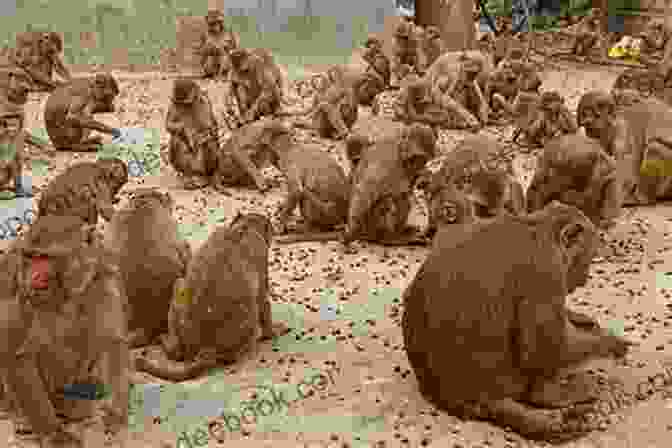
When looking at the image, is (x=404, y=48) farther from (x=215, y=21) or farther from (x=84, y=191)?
(x=84, y=191)

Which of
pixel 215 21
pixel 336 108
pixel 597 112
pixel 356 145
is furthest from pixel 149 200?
pixel 215 21

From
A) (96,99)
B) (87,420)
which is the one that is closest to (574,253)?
(87,420)

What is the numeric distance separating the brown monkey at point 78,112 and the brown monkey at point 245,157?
228cm

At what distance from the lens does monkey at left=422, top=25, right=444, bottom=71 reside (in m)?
15.7

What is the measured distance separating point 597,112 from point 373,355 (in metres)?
3.67

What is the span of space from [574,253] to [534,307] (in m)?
0.47

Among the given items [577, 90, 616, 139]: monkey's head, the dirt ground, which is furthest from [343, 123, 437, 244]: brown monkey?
[577, 90, 616, 139]: monkey's head

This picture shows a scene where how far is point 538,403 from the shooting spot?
14.3ft

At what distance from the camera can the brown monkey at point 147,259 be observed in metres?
5.44

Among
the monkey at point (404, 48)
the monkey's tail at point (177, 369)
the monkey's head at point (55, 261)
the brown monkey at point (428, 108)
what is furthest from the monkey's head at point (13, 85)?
the monkey at point (404, 48)

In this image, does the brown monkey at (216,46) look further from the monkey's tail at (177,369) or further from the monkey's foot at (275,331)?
the monkey's tail at (177,369)

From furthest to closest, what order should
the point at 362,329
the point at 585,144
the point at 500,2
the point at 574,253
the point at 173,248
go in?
the point at 500,2 → the point at 585,144 → the point at 362,329 → the point at 173,248 → the point at 574,253

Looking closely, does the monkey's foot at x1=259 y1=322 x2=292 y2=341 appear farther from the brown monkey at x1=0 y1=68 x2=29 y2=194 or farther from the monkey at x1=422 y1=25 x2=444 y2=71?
the monkey at x1=422 y1=25 x2=444 y2=71

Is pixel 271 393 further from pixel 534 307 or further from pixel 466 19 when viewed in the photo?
pixel 466 19
